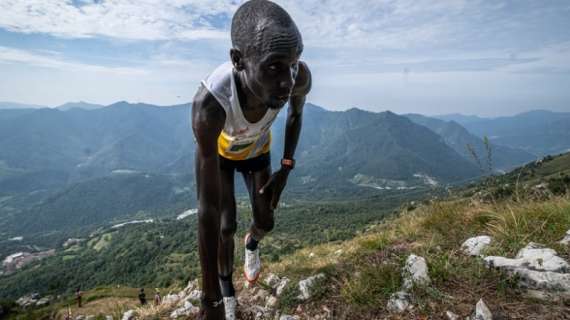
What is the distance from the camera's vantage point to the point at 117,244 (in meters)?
130

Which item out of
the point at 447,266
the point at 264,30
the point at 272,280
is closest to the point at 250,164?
the point at 272,280

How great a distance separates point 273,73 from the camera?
228 cm

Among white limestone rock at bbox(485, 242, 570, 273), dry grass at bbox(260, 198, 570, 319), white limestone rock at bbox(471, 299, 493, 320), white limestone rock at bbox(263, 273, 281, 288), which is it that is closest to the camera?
white limestone rock at bbox(471, 299, 493, 320)

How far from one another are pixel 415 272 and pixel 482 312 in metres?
0.68

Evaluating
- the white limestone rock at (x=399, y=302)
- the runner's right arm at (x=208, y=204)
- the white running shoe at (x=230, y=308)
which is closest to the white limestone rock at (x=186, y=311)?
the white running shoe at (x=230, y=308)

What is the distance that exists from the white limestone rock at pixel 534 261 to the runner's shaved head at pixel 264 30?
8.01ft

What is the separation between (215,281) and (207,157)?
80 cm

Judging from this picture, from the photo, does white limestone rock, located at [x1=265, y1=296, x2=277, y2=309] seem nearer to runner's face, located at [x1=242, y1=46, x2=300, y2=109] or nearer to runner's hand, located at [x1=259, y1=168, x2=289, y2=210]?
runner's hand, located at [x1=259, y1=168, x2=289, y2=210]

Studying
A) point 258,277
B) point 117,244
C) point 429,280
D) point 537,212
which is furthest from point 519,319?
point 117,244

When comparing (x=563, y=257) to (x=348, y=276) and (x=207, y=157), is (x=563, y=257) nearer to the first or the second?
(x=348, y=276)

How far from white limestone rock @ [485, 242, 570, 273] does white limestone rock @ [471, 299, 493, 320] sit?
0.58 meters

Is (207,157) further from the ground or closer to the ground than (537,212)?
further from the ground

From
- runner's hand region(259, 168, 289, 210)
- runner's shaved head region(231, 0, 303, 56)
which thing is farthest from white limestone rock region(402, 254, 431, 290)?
runner's shaved head region(231, 0, 303, 56)

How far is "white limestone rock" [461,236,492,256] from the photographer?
342cm
